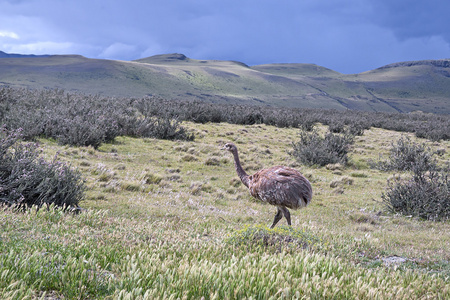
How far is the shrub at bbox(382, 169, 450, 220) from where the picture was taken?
9.88 metres

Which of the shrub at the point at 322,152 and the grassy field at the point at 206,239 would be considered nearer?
the grassy field at the point at 206,239

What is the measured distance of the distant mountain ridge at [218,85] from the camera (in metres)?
106

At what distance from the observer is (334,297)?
9.32 ft

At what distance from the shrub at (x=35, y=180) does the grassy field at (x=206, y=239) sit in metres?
0.73

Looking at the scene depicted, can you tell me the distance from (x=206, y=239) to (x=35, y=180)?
4.13 m

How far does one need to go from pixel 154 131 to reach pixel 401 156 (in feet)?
45.7

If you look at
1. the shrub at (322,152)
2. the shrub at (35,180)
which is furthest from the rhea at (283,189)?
the shrub at (322,152)

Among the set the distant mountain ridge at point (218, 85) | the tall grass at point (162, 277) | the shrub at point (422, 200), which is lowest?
the shrub at point (422, 200)

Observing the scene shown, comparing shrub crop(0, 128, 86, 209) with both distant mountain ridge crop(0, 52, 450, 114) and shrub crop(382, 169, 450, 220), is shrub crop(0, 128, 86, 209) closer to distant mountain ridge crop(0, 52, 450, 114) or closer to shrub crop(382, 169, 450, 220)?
shrub crop(382, 169, 450, 220)

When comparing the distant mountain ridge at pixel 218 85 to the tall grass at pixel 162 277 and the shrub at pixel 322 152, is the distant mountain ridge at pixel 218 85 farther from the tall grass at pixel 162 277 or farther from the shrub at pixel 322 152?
the tall grass at pixel 162 277

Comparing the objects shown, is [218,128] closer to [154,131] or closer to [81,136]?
[154,131]

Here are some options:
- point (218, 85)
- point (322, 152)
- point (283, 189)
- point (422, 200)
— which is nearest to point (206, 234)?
point (283, 189)

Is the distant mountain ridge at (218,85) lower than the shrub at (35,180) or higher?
higher

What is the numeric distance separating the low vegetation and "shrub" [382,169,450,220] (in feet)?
0.21
